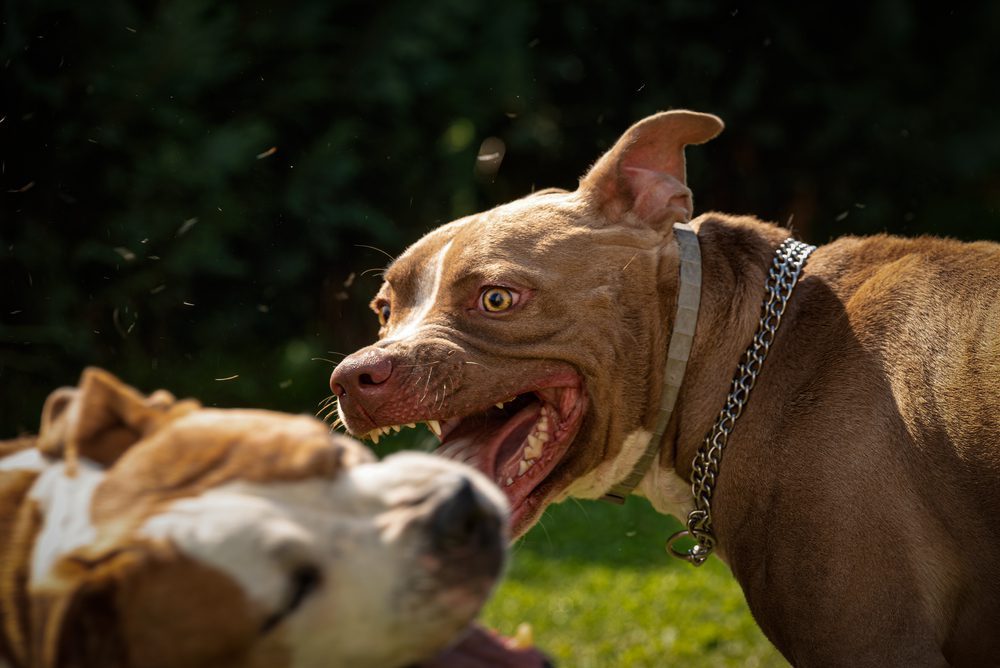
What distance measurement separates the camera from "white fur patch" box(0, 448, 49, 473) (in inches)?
111

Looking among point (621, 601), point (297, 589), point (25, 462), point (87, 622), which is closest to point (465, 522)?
point (297, 589)

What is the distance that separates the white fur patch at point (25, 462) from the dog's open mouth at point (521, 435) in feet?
4.81

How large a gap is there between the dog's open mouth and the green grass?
4.49 ft

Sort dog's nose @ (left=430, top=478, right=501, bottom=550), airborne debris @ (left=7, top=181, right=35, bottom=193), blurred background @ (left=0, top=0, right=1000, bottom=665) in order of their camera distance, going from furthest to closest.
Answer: blurred background @ (left=0, top=0, right=1000, bottom=665), airborne debris @ (left=7, top=181, right=35, bottom=193), dog's nose @ (left=430, top=478, right=501, bottom=550)

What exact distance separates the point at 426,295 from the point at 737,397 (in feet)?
3.91

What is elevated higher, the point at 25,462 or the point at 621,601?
the point at 25,462

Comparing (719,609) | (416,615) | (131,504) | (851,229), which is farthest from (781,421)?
(851,229)

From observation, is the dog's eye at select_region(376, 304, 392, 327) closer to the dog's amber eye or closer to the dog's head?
the dog's head

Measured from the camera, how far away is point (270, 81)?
398 inches

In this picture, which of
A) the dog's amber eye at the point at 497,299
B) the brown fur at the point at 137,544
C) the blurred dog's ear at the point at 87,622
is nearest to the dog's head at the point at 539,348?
the dog's amber eye at the point at 497,299

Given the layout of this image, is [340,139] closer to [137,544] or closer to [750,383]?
[750,383]

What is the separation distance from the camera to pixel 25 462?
2877 mm

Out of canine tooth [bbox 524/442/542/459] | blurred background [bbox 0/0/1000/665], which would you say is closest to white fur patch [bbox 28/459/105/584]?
canine tooth [bbox 524/442/542/459]

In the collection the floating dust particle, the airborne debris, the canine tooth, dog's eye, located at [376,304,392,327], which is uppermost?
dog's eye, located at [376,304,392,327]
